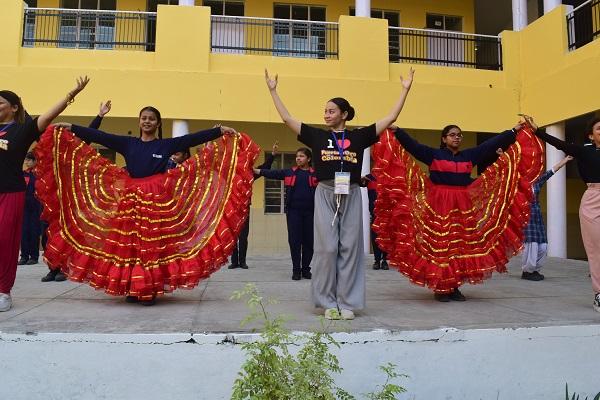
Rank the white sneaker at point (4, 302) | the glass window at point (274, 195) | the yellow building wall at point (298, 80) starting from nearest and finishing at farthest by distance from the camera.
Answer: the white sneaker at point (4, 302) → the yellow building wall at point (298, 80) → the glass window at point (274, 195)

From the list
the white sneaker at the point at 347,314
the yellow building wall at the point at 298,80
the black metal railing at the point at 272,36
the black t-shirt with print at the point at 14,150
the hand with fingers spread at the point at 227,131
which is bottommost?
the white sneaker at the point at 347,314

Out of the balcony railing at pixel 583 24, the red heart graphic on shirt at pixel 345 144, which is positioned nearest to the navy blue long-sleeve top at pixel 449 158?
the red heart graphic on shirt at pixel 345 144

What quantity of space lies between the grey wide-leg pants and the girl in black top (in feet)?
6.96

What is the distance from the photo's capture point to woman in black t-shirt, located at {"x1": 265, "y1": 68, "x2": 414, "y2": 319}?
156 inches

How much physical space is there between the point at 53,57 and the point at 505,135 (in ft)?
30.6

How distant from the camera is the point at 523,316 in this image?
392cm

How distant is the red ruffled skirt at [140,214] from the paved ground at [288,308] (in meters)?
0.30

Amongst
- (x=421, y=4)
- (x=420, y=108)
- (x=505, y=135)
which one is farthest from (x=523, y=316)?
(x=421, y=4)

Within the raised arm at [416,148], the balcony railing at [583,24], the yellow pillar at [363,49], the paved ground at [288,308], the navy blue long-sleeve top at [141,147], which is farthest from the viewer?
the yellow pillar at [363,49]

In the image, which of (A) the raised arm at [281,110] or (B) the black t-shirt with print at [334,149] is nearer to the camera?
(B) the black t-shirt with print at [334,149]

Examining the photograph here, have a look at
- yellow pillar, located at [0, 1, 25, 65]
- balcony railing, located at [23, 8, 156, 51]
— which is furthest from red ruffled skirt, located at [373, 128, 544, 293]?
balcony railing, located at [23, 8, 156, 51]

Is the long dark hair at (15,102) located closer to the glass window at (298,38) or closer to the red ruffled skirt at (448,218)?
the red ruffled skirt at (448,218)

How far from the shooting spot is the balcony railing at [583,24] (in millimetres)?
10484

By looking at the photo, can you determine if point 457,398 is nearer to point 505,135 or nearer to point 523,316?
point 523,316
